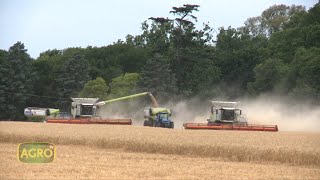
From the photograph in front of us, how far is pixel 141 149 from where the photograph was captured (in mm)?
25297

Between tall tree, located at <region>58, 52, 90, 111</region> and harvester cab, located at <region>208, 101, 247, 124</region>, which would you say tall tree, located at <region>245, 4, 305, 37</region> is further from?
harvester cab, located at <region>208, 101, 247, 124</region>

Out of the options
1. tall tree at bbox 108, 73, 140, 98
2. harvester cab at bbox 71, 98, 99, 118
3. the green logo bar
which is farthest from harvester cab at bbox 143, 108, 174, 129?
the green logo bar

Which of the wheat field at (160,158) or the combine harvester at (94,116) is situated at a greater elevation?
the combine harvester at (94,116)

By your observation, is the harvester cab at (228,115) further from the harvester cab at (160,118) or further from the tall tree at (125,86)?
the tall tree at (125,86)

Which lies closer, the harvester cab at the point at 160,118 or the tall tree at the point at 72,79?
the harvester cab at the point at 160,118

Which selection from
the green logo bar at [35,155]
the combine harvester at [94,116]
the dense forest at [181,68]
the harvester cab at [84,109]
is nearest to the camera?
the green logo bar at [35,155]

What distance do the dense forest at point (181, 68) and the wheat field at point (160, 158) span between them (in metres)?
33.6

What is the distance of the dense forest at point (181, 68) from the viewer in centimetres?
6662

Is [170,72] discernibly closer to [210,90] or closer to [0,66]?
→ [210,90]

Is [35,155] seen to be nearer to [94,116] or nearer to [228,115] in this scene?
[228,115]

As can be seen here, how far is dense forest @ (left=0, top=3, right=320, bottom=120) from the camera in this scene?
66.6m

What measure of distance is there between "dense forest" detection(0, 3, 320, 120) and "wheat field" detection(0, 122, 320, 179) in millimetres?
33557

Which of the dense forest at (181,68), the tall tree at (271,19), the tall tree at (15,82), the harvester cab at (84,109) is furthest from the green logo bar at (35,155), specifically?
the tall tree at (271,19)

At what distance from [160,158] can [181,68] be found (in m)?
57.4
